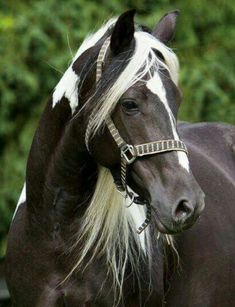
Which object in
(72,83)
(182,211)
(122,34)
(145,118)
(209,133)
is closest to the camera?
(182,211)

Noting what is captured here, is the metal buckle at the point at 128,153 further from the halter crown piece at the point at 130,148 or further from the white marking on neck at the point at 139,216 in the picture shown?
the white marking on neck at the point at 139,216

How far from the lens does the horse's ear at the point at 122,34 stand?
413cm

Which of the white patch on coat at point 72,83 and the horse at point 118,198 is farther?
the white patch on coat at point 72,83

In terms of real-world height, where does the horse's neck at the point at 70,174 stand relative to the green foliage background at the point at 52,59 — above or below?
below

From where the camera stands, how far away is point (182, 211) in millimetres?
3961

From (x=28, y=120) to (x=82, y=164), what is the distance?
2.85 metres

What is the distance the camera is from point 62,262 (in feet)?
14.7

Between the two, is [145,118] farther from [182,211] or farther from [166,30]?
[166,30]

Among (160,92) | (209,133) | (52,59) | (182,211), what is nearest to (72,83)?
(160,92)

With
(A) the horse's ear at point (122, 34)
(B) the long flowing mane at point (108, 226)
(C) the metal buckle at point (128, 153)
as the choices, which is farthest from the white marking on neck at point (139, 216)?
(A) the horse's ear at point (122, 34)

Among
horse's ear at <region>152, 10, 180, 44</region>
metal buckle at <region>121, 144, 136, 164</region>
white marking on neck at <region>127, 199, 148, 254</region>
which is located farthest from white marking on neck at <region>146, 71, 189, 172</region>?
white marking on neck at <region>127, 199, 148, 254</region>

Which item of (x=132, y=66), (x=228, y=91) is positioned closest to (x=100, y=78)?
(x=132, y=66)

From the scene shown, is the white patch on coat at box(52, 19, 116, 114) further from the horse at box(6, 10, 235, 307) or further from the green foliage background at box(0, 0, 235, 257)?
the green foliage background at box(0, 0, 235, 257)

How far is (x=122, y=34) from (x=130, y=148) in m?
0.47
